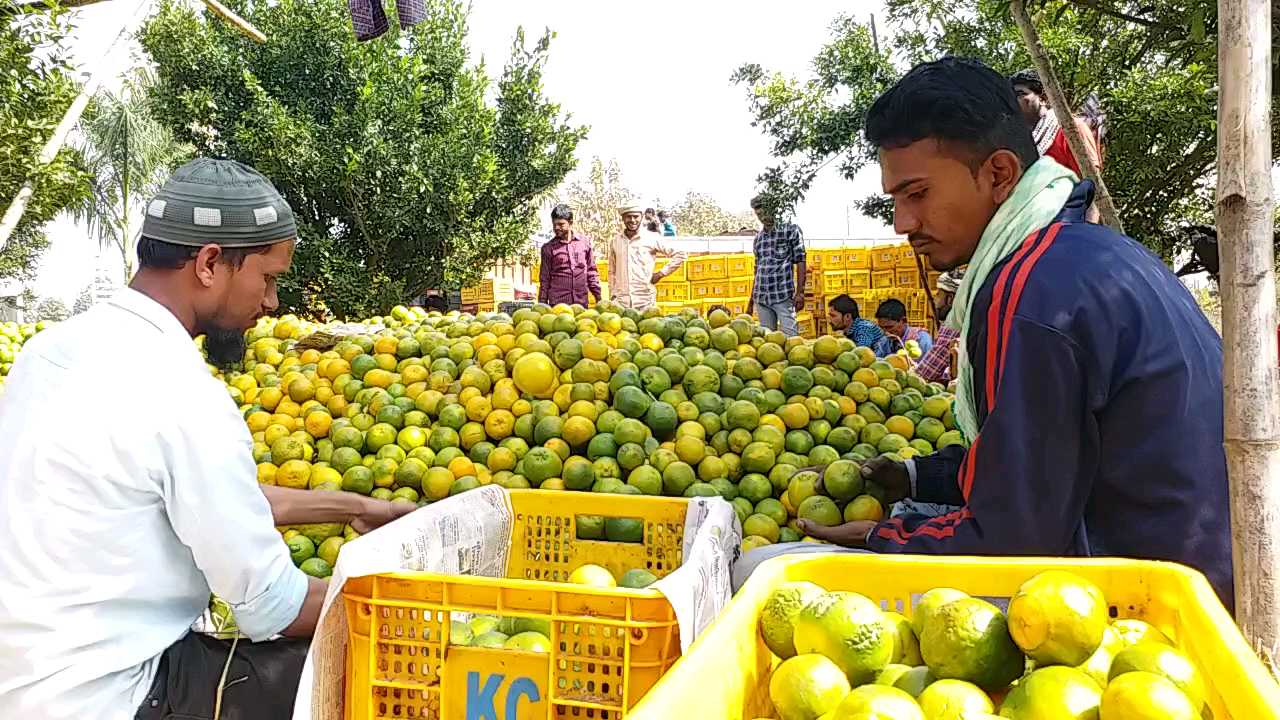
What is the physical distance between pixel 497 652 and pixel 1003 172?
1.57 metres

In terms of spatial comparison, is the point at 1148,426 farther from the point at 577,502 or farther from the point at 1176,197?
the point at 1176,197

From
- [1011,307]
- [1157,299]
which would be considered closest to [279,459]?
[1011,307]

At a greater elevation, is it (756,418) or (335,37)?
(335,37)

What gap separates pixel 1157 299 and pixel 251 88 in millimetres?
14598

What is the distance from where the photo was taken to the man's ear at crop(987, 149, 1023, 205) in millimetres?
1978

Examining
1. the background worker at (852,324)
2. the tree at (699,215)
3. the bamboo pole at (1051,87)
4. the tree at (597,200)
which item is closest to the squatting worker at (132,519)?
the bamboo pole at (1051,87)

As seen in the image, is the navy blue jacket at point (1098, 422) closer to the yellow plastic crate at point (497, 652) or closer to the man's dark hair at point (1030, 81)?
the yellow plastic crate at point (497, 652)

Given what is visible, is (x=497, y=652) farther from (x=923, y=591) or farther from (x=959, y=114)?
(x=959, y=114)

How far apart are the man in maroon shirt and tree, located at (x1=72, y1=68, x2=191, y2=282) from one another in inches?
950

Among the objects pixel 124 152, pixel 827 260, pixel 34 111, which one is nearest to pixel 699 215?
pixel 124 152

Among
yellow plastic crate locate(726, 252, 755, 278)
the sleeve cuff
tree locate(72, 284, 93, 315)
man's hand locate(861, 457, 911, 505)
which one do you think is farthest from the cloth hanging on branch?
yellow plastic crate locate(726, 252, 755, 278)

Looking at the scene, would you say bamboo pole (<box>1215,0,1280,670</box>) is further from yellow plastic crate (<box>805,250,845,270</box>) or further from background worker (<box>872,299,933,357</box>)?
yellow plastic crate (<box>805,250,845,270</box>)

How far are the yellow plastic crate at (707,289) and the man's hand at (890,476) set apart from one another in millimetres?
12090

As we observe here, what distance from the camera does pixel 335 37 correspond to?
14.6m
